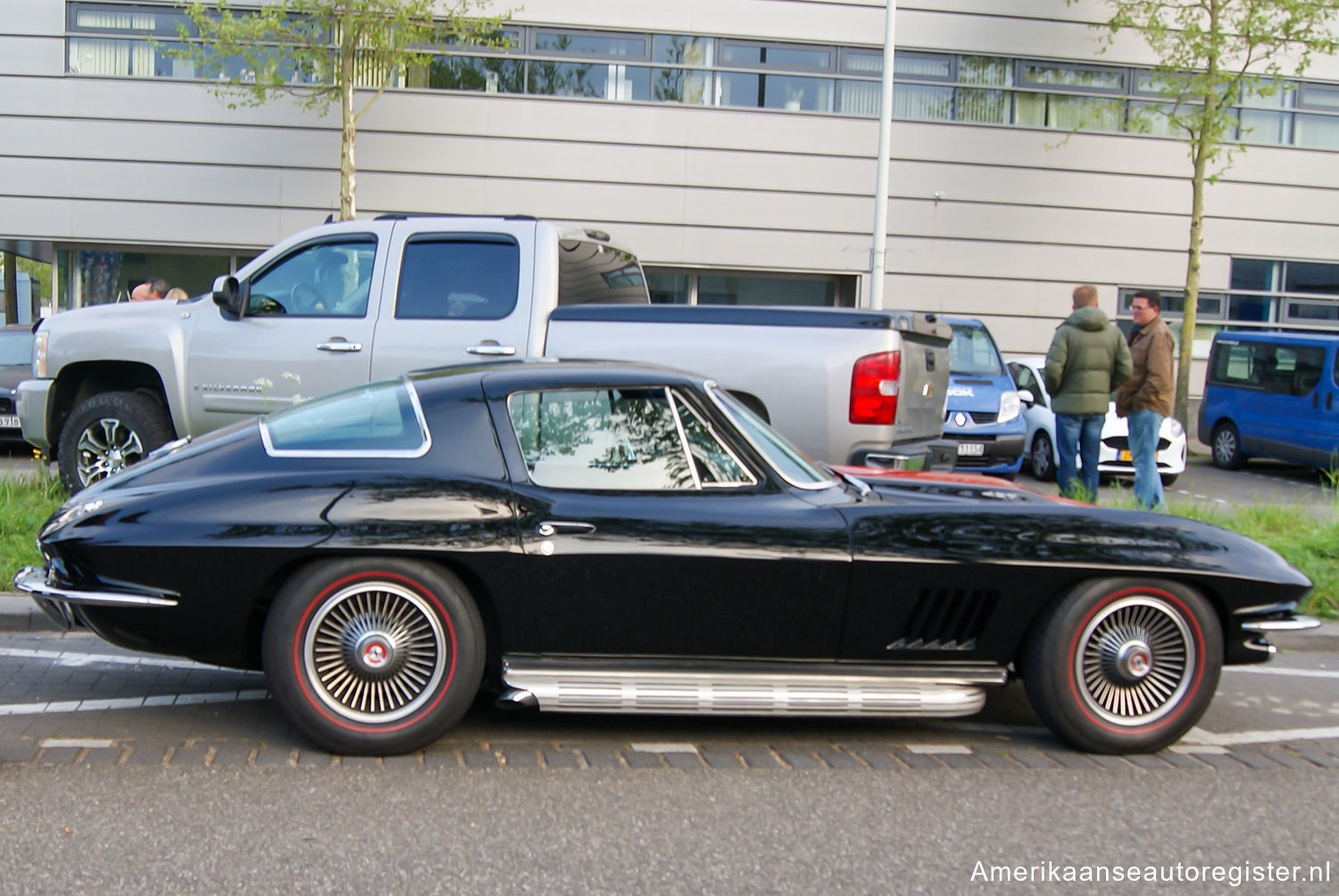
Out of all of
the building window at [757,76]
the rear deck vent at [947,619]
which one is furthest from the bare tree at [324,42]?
the rear deck vent at [947,619]

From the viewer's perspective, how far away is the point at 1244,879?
11.4 ft

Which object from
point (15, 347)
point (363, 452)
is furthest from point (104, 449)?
point (15, 347)

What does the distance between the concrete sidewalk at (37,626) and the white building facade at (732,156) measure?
1453 centimetres

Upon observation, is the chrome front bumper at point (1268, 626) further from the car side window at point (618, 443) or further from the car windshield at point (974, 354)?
the car windshield at point (974, 354)

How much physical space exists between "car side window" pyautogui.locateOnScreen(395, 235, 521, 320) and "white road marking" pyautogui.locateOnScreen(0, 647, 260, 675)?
9.71 feet

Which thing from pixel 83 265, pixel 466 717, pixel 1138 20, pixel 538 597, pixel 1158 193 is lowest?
pixel 466 717

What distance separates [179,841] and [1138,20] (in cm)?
2149

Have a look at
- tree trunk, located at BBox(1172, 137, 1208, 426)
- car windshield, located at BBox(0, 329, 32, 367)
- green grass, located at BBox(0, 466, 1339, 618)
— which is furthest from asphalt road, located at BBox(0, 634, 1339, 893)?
tree trunk, located at BBox(1172, 137, 1208, 426)

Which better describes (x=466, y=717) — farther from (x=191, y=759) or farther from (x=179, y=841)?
(x=179, y=841)

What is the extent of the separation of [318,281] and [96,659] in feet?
10.6

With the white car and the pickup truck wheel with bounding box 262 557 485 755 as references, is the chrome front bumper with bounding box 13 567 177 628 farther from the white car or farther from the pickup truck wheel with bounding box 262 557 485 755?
the white car

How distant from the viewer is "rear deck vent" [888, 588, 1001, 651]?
4.41 metres

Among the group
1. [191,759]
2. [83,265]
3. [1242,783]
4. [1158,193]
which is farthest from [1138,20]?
[191,759]

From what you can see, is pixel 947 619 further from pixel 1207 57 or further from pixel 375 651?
pixel 1207 57
